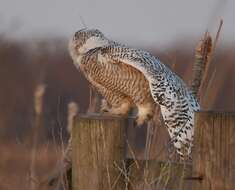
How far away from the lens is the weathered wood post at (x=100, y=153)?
8.41 feet

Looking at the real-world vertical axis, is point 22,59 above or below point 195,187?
above

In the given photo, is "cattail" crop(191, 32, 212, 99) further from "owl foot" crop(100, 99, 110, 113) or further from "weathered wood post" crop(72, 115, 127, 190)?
"owl foot" crop(100, 99, 110, 113)

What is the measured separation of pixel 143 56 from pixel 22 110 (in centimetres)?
588

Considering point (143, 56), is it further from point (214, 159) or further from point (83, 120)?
point (214, 159)

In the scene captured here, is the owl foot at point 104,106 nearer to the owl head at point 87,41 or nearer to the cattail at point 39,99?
the owl head at point 87,41

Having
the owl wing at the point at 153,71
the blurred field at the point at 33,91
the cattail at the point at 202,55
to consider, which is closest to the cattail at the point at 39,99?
the blurred field at the point at 33,91

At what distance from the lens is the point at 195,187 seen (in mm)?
2215

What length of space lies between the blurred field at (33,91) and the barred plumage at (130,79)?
5.3 inches

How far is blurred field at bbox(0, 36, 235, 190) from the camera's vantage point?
3.91 m

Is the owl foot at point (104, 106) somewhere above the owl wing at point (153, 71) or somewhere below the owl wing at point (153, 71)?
below

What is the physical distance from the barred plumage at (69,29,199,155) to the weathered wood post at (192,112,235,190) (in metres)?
1.88

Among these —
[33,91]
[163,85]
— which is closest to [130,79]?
[163,85]

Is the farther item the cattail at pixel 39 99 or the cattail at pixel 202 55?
the cattail at pixel 39 99

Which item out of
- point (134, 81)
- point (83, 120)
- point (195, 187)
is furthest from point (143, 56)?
point (195, 187)
